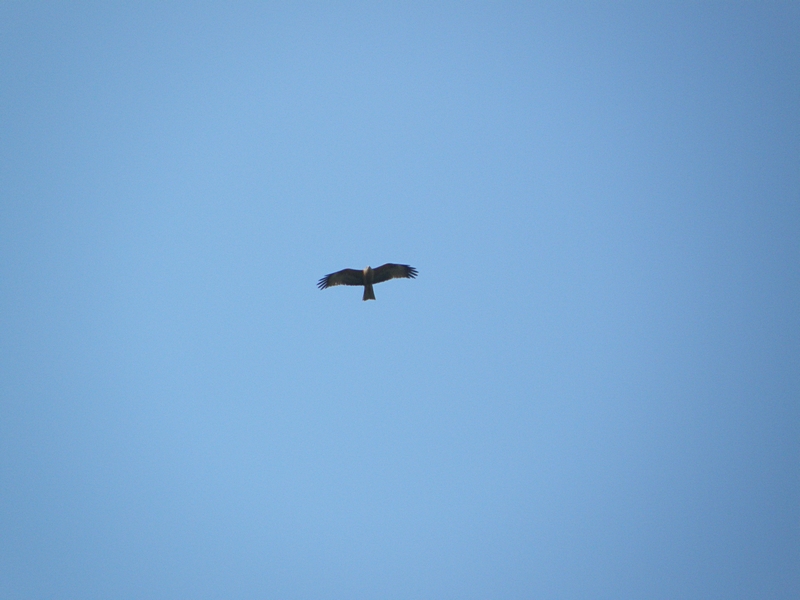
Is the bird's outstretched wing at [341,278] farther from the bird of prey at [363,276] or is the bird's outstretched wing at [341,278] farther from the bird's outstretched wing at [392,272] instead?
the bird's outstretched wing at [392,272]

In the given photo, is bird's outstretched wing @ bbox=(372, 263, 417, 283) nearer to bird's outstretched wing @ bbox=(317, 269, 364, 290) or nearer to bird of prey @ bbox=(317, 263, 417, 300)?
bird of prey @ bbox=(317, 263, 417, 300)

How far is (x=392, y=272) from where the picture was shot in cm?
1975

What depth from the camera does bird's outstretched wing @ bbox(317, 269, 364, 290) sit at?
19.5m

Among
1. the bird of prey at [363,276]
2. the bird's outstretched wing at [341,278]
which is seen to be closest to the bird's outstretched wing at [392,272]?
the bird of prey at [363,276]

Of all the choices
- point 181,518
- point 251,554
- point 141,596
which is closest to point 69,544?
point 141,596

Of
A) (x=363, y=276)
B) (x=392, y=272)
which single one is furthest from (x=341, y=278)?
(x=392, y=272)

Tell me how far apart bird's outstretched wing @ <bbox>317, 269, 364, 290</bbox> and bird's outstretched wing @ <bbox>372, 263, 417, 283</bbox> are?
1.67 ft

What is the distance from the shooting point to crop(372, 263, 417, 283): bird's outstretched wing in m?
19.6

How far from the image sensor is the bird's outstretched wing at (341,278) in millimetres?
19531

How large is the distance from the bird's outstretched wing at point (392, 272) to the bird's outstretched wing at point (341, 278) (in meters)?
0.51

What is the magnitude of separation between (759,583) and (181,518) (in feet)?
436

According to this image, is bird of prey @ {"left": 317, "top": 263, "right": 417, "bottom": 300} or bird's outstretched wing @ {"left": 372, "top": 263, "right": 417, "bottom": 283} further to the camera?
bird's outstretched wing @ {"left": 372, "top": 263, "right": 417, "bottom": 283}

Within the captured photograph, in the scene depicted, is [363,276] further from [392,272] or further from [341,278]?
[392,272]

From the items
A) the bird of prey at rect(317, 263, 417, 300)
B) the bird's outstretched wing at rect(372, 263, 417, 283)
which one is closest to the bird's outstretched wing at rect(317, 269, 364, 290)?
the bird of prey at rect(317, 263, 417, 300)
